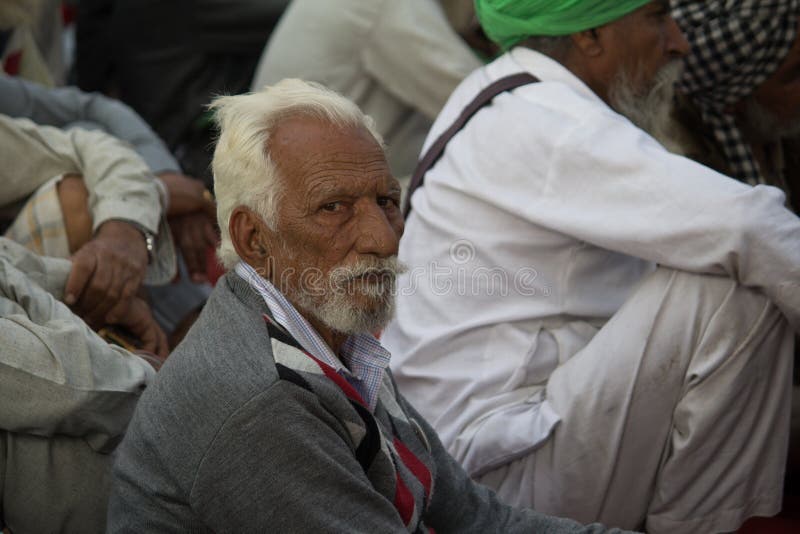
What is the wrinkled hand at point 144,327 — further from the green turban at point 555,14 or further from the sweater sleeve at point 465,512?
the green turban at point 555,14

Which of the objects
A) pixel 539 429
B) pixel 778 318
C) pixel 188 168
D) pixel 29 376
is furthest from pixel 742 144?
pixel 29 376

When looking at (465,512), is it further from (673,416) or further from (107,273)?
(107,273)

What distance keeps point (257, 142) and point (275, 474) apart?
2.50 feet

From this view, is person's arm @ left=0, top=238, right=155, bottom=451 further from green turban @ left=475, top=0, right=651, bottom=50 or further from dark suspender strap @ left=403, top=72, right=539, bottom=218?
green turban @ left=475, top=0, right=651, bottom=50

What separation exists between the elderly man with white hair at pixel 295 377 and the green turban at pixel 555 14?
1296 mm

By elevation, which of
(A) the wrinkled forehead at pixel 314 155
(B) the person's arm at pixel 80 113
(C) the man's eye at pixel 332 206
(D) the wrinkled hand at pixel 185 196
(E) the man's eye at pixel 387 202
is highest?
(A) the wrinkled forehead at pixel 314 155

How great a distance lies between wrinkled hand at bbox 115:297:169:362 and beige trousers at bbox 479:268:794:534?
116 centimetres

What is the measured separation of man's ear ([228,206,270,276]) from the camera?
2572 mm

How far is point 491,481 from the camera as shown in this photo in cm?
342

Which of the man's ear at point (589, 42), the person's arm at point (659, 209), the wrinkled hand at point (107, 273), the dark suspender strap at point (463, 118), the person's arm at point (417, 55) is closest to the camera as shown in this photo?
the person's arm at point (659, 209)

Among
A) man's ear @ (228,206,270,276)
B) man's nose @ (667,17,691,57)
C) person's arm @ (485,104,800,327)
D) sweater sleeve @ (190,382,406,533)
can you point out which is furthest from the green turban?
sweater sleeve @ (190,382,406,533)

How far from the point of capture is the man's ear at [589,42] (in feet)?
12.5

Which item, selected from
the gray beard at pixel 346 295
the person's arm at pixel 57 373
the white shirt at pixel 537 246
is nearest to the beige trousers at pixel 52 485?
the person's arm at pixel 57 373

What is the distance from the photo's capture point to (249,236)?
2588 millimetres
